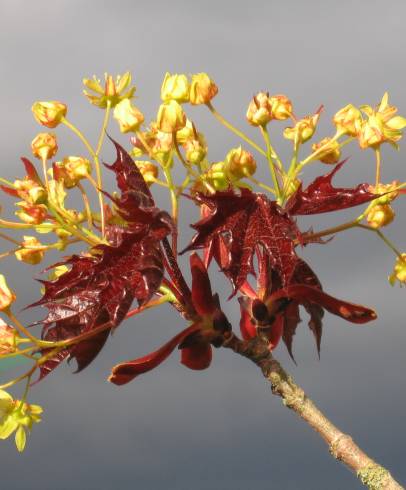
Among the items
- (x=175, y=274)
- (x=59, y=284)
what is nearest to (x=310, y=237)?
(x=175, y=274)

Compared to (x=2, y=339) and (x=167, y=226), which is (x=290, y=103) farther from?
(x=2, y=339)

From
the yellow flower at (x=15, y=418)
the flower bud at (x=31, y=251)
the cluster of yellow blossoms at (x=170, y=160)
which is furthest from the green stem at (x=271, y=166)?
the yellow flower at (x=15, y=418)

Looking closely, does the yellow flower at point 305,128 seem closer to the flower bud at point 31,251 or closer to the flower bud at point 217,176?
the flower bud at point 217,176

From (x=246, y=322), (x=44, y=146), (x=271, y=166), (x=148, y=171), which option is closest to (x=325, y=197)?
(x=271, y=166)

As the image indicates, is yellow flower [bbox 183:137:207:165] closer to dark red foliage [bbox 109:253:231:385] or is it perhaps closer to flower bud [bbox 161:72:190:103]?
flower bud [bbox 161:72:190:103]

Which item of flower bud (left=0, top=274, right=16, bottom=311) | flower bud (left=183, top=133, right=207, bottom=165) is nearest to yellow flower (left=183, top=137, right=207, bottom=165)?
flower bud (left=183, top=133, right=207, bottom=165)
